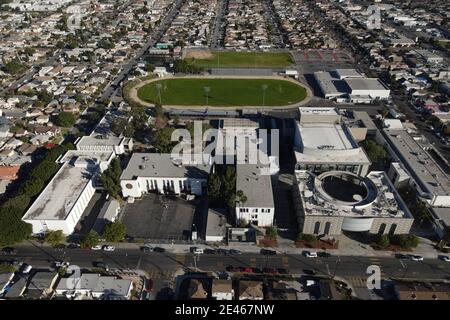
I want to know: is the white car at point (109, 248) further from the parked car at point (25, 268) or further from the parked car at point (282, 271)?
the parked car at point (282, 271)

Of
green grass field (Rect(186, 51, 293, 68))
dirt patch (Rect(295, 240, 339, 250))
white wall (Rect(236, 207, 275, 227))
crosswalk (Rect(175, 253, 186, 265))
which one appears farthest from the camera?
green grass field (Rect(186, 51, 293, 68))

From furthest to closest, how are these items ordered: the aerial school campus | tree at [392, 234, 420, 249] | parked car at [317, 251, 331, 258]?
parked car at [317, 251, 331, 258]
tree at [392, 234, 420, 249]
the aerial school campus

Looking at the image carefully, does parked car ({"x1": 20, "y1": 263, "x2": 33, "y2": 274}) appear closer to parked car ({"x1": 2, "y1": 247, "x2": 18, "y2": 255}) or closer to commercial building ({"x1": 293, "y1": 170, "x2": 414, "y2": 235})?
parked car ({"x1": 2, "y1": 247, "x2": 18, "y2": 255})

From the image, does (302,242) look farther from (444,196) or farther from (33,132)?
(33,132)

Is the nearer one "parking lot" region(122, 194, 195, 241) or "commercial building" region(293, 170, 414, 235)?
"commercial building" region(293, 170, 414, 235)

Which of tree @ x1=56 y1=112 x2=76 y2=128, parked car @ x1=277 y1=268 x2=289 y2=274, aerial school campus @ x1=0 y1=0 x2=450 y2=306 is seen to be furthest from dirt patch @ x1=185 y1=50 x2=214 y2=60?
parked car @ x1=277 y1=268 x2=289 y2=274

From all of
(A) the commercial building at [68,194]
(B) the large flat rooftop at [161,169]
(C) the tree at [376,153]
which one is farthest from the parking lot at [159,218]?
(C) the tree at [376,153]

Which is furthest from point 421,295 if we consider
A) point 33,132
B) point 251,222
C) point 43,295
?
point 33,132

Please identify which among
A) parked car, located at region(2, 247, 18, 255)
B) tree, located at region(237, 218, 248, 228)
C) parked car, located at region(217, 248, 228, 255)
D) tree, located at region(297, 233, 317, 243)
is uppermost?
tree, located at region(297, 233, 317, 243)
